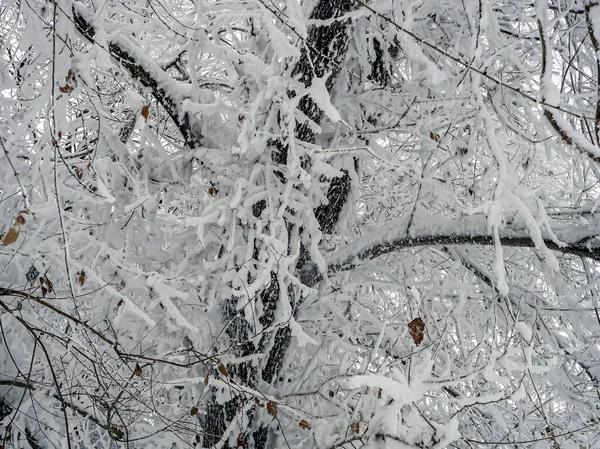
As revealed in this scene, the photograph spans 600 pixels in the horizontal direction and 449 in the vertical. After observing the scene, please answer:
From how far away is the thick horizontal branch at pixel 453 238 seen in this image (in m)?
2.73

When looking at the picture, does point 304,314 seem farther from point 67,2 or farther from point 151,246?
point 67,2

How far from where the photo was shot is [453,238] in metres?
3.03

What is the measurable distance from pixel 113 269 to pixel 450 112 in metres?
2.39

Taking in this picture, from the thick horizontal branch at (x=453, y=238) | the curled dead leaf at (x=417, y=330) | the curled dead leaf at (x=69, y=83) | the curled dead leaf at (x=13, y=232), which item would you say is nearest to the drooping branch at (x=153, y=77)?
the curled dead leaf at (x=69, y=83)

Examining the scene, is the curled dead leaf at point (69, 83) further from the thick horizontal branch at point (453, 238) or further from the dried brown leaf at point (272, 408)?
the dried brown leaf at point (272, 408)

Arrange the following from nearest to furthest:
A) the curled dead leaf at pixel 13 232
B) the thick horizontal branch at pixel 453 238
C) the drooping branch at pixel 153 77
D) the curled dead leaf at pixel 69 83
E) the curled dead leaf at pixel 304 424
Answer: the curled dead leaf at pixel 13 232 < the curled dead leaf at pixel 69 83 < the thick horizontal branch at pixel 453 238 < the drooping branch at pixel 153 77 < the curled dead leaf at pixel 304 424

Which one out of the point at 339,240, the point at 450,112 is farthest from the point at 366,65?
the point at 339,240

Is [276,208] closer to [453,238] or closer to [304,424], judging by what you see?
[453,238]

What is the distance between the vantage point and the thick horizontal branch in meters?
2.73

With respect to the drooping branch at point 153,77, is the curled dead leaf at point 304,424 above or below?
below

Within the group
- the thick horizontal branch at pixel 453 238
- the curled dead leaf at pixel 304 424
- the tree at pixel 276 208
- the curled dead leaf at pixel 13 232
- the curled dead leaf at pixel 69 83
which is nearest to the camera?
the curled dead leaf at pixel 13 232

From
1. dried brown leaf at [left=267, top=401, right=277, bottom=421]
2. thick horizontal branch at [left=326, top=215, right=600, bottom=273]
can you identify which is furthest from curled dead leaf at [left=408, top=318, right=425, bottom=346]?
dried brown leaf at [left=267, top=401, right=277, bottom=421]

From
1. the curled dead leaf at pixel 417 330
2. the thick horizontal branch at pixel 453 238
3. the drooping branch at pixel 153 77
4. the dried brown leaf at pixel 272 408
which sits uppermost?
the drooping branch at pixel 153 77

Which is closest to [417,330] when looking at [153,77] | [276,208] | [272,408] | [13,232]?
[272,408]
